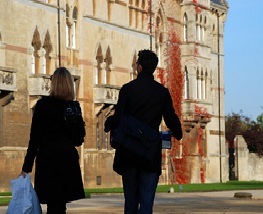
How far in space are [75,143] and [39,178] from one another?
1.98 feet

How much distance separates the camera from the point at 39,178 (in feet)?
42.2

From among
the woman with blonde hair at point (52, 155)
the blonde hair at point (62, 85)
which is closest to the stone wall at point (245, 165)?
the woman with blonde hair at point (52, 155)

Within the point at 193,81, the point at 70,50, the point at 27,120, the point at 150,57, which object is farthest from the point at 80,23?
the point at 150,57

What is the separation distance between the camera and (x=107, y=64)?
55375 millimetres

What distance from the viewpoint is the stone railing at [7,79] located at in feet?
139

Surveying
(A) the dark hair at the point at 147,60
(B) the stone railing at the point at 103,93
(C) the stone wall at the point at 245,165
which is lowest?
(C) the stone wall at the point at 245,165

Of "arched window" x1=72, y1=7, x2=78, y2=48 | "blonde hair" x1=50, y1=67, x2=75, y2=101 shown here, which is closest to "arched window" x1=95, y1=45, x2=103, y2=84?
"arched window" x1=72, y1=7, x2=78, y2=48

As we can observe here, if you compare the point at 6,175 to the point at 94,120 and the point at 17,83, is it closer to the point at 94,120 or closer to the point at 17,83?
the point at 17,83

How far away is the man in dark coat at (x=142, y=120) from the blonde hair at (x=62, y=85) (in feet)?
1.98

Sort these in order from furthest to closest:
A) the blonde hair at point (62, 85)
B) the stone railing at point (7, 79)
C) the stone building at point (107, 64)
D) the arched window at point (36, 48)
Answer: the arched window at point (36, 48) < the stone building at point (107, 64) < the stone railing at point (7, 79) < the blonde hair at point (62, 85)

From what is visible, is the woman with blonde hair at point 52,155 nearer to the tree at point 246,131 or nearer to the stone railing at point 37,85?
the stone railing at point 37,85

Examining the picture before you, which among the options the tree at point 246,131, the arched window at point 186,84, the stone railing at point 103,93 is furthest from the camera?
the tree at point 246,131

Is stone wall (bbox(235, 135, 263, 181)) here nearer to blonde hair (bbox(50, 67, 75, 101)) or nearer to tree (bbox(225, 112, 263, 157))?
tree (bbox(225, 112, 263, 157))

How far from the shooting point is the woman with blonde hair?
506 inches
